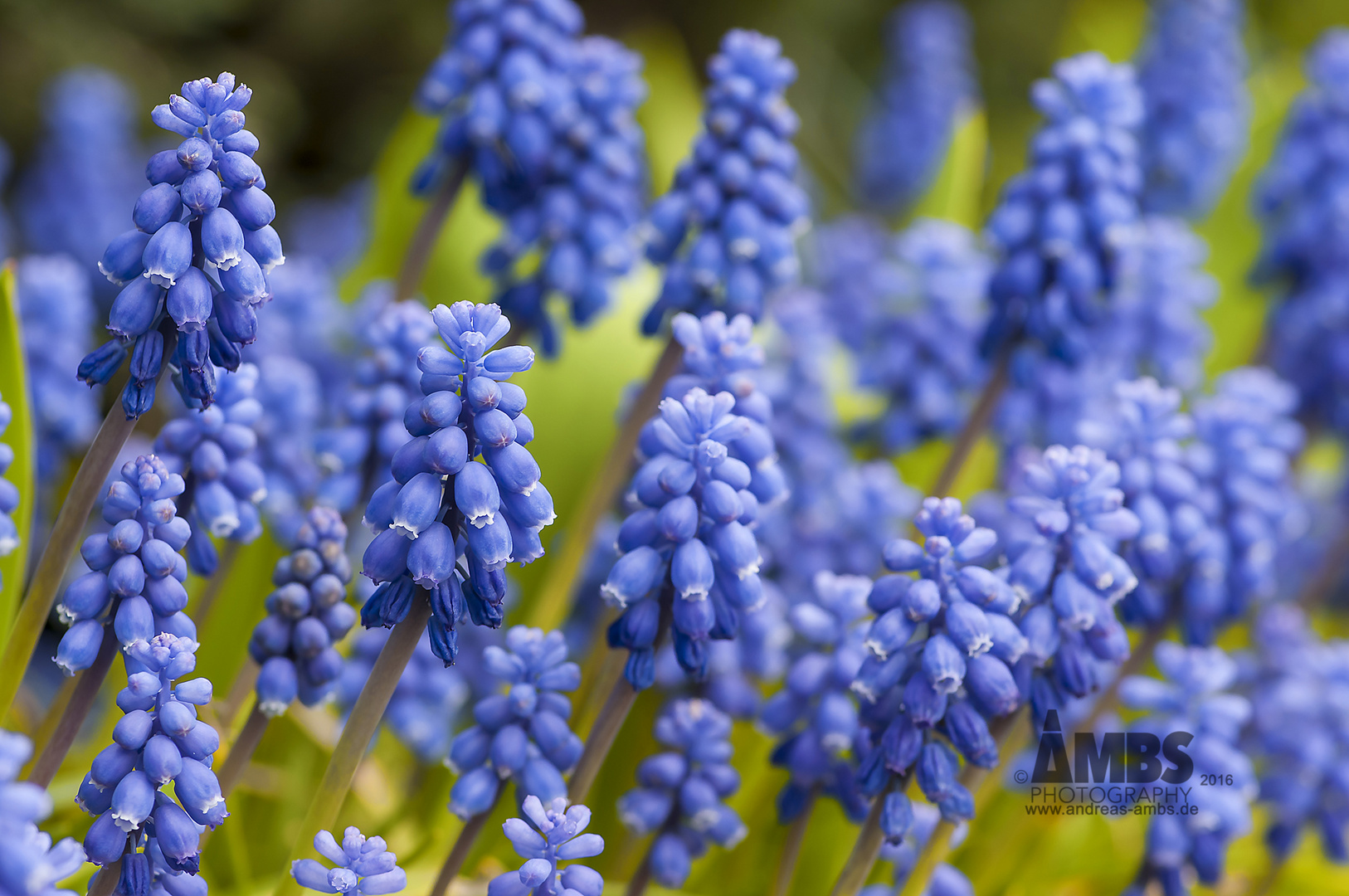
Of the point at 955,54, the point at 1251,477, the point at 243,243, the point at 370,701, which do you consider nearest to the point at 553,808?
the point at 370,701

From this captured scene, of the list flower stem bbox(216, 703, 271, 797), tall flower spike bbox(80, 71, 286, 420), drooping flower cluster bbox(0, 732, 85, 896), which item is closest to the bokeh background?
flower stem bbox(216, 703, 271, 797)

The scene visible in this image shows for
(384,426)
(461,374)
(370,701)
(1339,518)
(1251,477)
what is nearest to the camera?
(461,374)

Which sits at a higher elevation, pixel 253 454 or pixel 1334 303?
pixel 1334 303

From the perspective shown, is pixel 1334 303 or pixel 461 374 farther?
pixel 1334 303

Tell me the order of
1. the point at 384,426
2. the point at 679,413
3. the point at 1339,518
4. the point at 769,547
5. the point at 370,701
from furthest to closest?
the point at 1339,518
the point at 769,547
the point at 384,426
the point at 679,413
the point at 370,701

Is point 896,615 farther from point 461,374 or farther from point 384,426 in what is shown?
point 384,426

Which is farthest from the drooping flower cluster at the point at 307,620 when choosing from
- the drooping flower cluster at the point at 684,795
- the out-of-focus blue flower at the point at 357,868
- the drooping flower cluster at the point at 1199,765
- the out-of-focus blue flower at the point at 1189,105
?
the out-of-focus blue flower at the point at 1189,105

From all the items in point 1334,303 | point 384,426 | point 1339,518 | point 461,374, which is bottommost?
point 461,374
